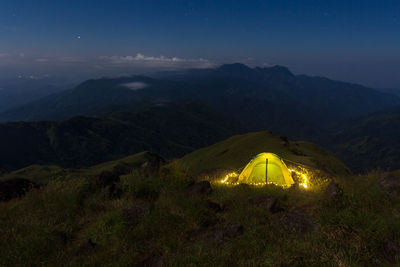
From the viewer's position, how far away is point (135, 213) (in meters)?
7.18

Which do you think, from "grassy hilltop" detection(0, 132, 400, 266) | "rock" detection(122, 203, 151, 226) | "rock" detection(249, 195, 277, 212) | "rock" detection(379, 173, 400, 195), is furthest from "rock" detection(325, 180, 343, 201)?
"rock" detection(122, 203, 151, 226)

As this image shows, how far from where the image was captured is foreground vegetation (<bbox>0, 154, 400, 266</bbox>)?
17.1 ft

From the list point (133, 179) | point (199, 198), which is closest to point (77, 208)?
point (133, 179)

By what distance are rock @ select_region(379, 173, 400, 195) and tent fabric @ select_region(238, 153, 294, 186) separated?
7.96 meters

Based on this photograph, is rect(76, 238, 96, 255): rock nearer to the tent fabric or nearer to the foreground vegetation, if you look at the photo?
the foreground vegetation

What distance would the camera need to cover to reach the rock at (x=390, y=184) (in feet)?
30.0

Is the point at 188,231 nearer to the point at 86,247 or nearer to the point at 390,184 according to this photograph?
the point at 86,247

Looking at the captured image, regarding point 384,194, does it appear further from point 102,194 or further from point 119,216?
point 102,194

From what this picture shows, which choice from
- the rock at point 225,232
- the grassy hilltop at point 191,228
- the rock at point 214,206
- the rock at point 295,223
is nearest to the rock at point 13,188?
the grassy hilltop at point 191,228

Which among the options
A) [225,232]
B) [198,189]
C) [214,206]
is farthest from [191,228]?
[198,189]

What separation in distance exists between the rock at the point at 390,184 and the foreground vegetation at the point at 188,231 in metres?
1.63

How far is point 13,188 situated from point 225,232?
12.6 meters

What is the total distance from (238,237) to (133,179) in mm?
5515

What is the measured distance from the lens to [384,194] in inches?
312
